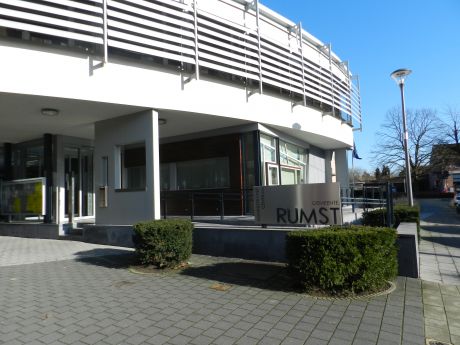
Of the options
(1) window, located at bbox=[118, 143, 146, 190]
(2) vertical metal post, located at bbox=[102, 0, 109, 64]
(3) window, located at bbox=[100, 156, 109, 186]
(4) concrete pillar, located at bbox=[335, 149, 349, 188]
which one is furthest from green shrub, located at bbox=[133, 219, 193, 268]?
(4) concrete pillar, located at bbox=[335, 149, 349, 188]

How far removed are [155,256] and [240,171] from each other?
700 cm

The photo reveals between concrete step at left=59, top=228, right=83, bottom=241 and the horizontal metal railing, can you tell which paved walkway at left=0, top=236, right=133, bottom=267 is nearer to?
concrete step at left=59, top=228, right=83, bottom=241

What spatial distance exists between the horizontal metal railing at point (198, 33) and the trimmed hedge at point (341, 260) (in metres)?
7.69

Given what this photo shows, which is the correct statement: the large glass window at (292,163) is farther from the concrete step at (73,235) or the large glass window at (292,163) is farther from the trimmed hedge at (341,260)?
the trimmed hedge at (341,260)

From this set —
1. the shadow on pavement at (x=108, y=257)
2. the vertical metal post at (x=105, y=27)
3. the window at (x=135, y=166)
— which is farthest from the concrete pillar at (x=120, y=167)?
the vertical metal post at (x=105, y=27)

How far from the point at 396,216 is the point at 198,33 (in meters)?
8.32

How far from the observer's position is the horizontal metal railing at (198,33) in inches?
389

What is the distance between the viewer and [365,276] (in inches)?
221

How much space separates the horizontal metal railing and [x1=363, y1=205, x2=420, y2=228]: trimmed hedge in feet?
19.5

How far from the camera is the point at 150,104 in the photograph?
11.2m

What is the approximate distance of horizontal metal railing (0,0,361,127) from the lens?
9.89 m

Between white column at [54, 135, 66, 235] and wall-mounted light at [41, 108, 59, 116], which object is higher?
wall-mounted light at [41, 108, 59, 116]

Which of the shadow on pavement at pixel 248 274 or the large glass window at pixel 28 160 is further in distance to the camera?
Answer: the large glass window at pixel 28 160

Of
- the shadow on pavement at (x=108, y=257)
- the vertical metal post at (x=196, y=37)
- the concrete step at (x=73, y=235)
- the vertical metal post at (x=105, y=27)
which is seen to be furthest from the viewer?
the concrete step at (x=73, y=235)
